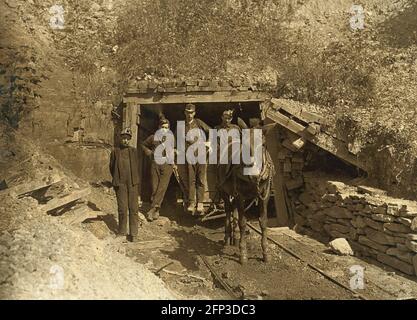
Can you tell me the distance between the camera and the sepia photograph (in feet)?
20.3

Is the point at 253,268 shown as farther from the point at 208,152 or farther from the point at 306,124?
the point at 306,124

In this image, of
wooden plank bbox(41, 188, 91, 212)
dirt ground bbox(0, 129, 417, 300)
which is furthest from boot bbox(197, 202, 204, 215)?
wooden plank bbox(41, 188, 91, 212)

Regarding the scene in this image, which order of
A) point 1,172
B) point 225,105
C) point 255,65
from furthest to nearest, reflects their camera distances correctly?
point 255,65, point 225,105, point 1,172

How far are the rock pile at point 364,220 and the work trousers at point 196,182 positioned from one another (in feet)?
8.36

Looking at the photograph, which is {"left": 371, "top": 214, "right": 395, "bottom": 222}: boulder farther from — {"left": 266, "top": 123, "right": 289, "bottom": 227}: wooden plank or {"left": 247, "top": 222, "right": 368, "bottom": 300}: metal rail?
{"left": 266, "top": 123, "right": 289, "bottom": 227}: wooden plank

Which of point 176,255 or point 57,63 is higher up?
point 57,63

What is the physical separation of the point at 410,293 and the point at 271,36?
9870mm

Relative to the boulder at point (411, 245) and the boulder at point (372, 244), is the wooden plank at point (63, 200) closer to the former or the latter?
the boulder at point (372, 244)

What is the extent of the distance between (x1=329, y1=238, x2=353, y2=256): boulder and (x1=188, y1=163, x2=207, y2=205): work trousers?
3420mm

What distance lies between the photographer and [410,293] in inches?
249

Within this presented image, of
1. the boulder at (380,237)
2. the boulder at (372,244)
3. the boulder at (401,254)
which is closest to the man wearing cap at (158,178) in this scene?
the boulder at (372,244)

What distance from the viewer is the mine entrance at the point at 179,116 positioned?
11.1 m
